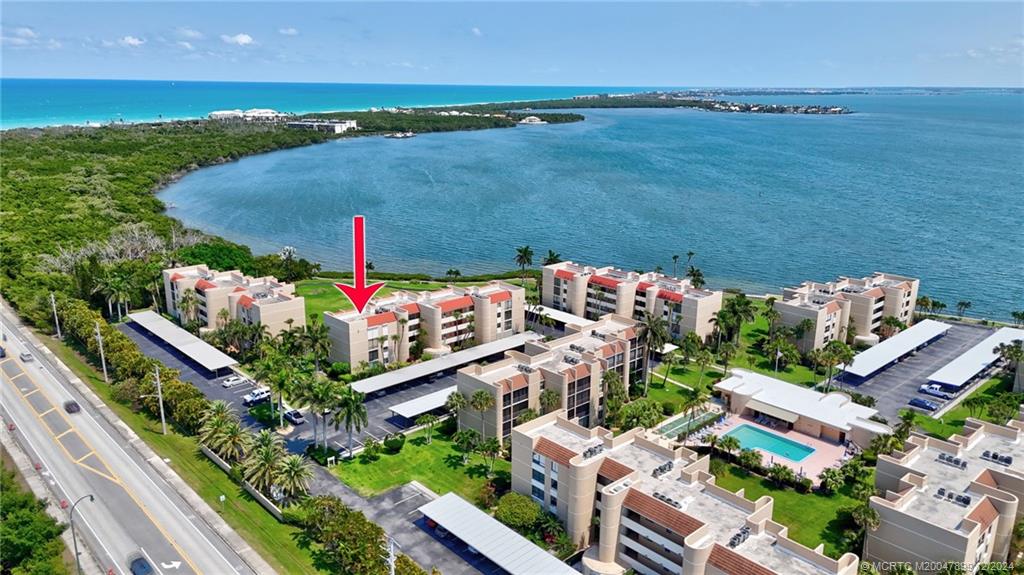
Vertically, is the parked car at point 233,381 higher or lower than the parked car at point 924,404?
lower

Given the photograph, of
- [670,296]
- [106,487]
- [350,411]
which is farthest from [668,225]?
[106,487]

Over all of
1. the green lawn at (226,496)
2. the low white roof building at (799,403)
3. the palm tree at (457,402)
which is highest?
the palm tree at (457,402)

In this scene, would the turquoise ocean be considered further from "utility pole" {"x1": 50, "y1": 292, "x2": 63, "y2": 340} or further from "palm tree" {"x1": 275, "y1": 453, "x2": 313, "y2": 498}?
"palm tree" {"x1": 275, "y1": 453, "x2": 313, "y2": 498}

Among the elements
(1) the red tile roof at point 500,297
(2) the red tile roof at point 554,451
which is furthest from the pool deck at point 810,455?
(1) the red tile roof at point 500,297

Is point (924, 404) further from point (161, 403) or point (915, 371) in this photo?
point (161, 403)

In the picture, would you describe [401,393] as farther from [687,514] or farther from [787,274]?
[787,274]

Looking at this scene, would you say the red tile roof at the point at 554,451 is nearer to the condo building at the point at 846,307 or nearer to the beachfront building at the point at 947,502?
the beachfront building at the point at 947,502
